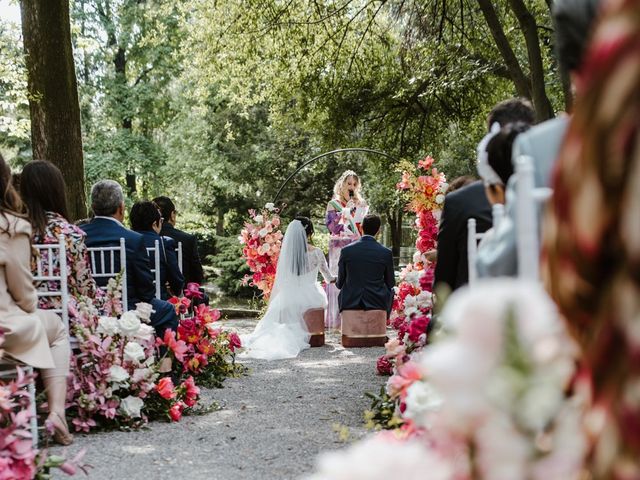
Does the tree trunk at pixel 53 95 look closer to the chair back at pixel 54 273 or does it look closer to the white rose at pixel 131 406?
the chair back at pixel 54 273

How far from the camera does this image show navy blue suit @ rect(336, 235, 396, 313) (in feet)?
32.4

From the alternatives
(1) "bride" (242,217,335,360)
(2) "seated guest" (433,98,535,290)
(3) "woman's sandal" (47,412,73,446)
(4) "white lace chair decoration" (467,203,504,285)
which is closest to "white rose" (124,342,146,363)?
(3) "woman's sandal" (47,412,73,446)

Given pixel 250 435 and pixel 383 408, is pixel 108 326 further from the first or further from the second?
pixel 383 408

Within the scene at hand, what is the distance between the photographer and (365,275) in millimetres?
9844

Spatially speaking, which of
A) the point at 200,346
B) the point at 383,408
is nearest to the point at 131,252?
the point at 200,346

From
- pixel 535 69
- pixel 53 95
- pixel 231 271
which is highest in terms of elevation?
pixel 535 69

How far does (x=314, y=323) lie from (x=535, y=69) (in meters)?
4.11

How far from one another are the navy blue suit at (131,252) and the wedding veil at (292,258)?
12.3ft

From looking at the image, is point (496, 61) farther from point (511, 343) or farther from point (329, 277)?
point (511, 343)

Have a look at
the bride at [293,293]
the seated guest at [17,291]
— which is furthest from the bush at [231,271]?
the seated guest at [17,291]

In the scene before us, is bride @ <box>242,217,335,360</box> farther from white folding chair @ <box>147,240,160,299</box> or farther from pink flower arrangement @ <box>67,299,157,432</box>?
pink flower arrangement @ <box>67,299,157,432</box>

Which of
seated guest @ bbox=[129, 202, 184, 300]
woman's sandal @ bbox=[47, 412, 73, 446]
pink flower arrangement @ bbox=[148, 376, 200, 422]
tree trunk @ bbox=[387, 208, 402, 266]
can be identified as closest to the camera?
woman's sandal @ bbox=[47, 412, 73, 446]

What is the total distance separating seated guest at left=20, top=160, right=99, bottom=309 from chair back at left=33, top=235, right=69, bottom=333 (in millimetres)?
21

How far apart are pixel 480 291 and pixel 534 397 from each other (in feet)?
0.45
